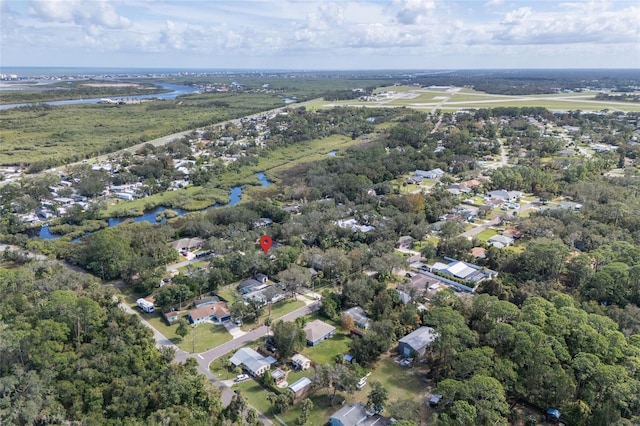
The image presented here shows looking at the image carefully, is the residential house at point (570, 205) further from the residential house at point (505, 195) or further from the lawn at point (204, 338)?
the lawn at point (204, 338)

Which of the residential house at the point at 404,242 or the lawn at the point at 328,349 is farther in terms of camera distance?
the residential house at the point at 404,242

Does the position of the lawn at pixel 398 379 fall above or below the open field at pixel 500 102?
below

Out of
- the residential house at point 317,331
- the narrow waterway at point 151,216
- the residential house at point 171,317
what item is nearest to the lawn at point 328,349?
the residential house at point 317,331

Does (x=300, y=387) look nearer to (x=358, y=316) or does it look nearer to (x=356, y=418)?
(x=356, y=418)

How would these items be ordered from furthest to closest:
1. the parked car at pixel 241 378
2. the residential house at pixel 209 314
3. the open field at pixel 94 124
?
the open field at pixel 94 124 → the residential house at pixel 209 314 → the parked car at pixel 241 378

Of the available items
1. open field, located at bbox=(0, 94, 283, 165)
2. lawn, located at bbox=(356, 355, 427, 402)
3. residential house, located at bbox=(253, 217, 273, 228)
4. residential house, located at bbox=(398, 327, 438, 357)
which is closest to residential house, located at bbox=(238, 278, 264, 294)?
residential house, located at bbox=(253, 217, 273, 228)

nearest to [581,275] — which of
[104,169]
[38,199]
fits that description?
[38,199]

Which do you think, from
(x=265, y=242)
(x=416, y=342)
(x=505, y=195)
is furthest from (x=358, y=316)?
(x=505, y=195)
